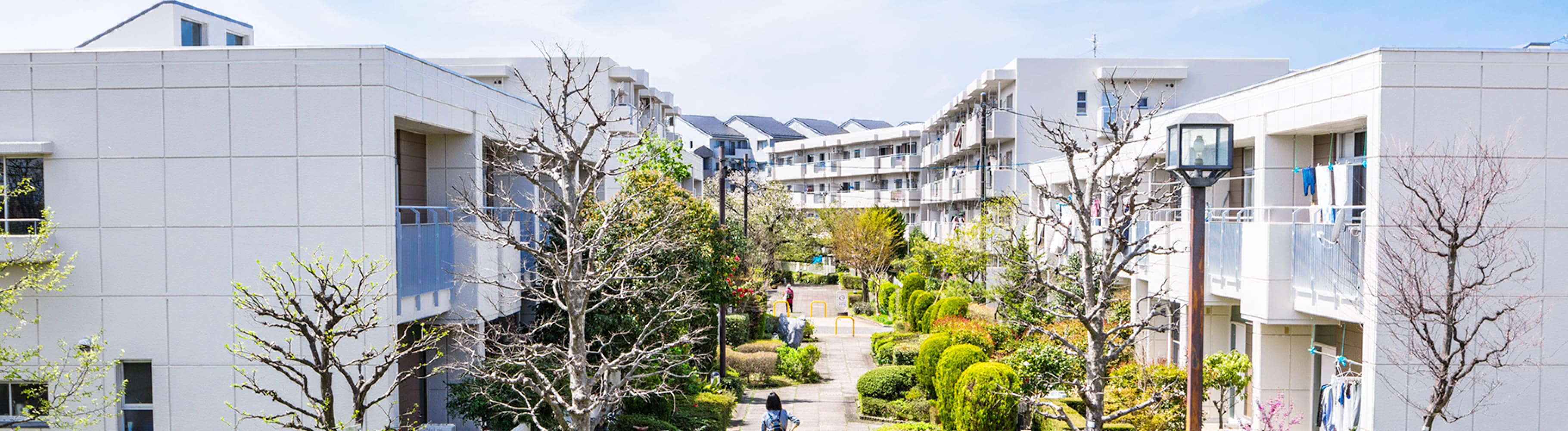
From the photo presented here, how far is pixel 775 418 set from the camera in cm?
1323

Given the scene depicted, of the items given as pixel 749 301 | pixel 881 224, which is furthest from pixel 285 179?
pixel 881 224

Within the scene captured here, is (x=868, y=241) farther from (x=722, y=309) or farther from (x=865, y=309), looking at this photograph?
(x=722, y=309)

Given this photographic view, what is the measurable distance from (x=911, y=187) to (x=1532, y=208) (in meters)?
43.3

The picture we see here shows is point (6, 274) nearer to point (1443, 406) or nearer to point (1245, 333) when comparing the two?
point (1443, 406)

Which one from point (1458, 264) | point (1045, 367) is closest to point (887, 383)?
point (1045, 367)

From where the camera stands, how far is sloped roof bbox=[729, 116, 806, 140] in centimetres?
7894

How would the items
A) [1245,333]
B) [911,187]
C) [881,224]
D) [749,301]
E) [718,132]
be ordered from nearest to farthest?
[1245,333]
[749,301]
[881,224]
[911,187]
[718,132]

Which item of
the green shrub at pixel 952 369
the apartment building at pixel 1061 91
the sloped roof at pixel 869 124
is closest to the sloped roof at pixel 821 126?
the sloped roof at pixel 869 124

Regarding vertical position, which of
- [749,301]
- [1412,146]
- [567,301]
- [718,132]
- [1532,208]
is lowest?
[749,301]

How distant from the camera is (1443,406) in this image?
10.8 meters

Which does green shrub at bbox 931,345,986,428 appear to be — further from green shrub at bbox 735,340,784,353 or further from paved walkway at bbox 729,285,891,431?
green shrub at bbox 735,340,784,353

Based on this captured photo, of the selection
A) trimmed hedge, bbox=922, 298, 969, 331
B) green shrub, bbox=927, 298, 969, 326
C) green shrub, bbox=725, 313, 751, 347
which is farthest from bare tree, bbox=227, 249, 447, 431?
green shrub, bbox=927, 298, 969, 326

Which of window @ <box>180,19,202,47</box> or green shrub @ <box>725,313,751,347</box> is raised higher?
window @ <box>180,19,202,47</box>

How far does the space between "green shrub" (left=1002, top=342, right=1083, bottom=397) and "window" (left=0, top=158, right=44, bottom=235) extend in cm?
1411
